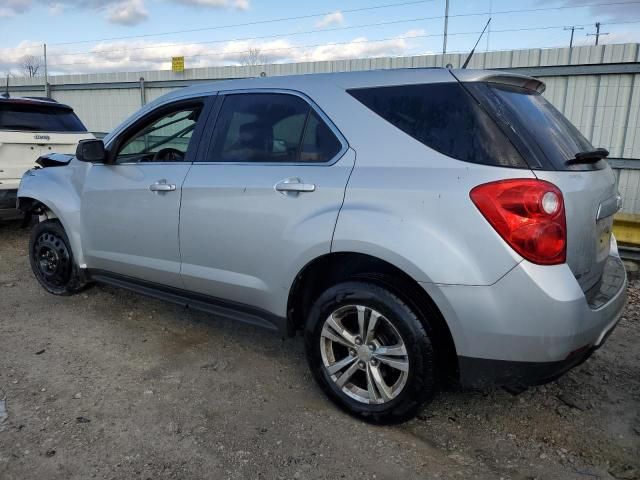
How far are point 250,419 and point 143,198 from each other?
5.53 ft

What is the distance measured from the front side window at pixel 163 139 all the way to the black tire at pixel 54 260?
1.04 m

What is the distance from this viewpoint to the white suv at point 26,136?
6152 mm

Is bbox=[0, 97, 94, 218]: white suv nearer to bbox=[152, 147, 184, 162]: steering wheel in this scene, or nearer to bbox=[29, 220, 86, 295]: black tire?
bbox=[29, 220, 86, 295]: black tire

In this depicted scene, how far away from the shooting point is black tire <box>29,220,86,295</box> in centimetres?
444

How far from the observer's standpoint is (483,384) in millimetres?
2406

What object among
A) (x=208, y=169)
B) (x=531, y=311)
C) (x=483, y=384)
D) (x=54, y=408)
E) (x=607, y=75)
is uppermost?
(x=607, y=75)

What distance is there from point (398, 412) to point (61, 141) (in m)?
5.97

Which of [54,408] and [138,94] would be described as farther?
[138,94]

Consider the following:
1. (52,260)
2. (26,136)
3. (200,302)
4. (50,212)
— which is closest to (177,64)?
(26,136)

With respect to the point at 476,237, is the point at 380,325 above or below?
below

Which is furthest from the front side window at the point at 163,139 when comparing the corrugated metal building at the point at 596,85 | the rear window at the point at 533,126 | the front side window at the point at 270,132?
the corrugated metal building at the point at 596,85

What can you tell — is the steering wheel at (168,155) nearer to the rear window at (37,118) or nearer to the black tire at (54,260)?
the black tire at (54,260)

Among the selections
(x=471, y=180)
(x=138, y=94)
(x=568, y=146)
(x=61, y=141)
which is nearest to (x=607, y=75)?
(x=568, y=146)

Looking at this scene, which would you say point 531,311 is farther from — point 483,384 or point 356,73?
point 356,73
